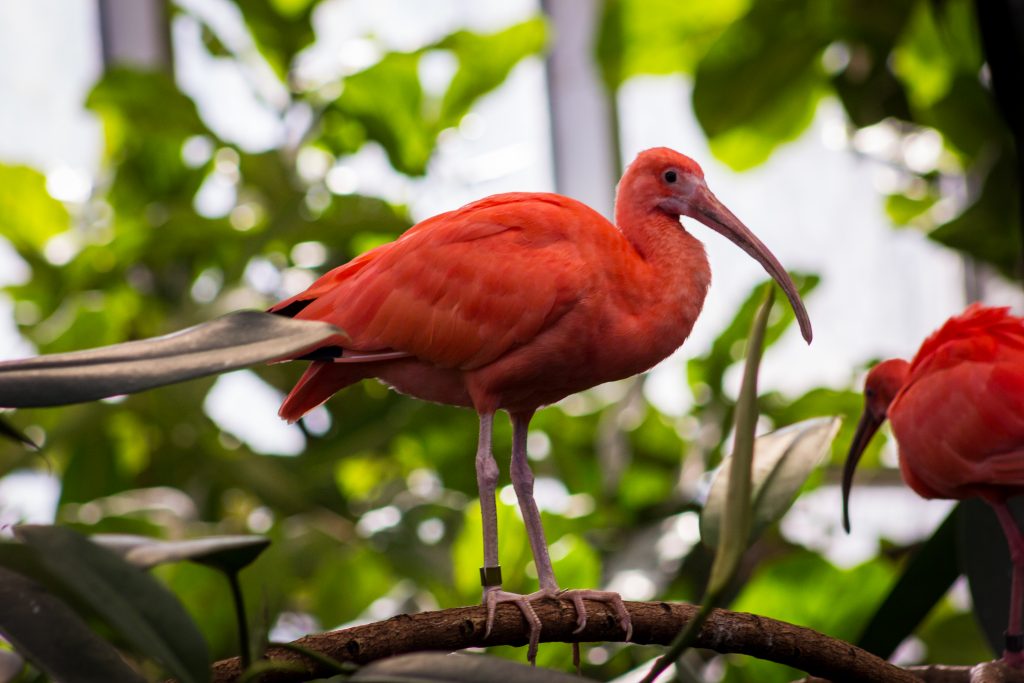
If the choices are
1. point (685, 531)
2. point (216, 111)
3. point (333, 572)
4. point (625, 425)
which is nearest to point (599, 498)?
point (625, 425)

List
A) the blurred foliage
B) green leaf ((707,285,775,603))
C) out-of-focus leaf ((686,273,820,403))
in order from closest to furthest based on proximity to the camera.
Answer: green leaf ((707,285,775,603)), out-of-focus leaf ((686,273,820,403)), the blurred foliage

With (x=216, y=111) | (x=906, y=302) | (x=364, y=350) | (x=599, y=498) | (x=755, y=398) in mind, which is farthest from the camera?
(x=906, y=302)

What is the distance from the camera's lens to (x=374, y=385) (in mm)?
2213

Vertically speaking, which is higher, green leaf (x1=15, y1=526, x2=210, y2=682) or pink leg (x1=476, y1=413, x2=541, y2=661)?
pink leg (x1=476, y1=413, x2=541, y2=661)

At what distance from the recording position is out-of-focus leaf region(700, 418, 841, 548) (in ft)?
2.81

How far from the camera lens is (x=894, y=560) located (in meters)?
2.28

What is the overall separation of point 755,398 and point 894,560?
1.90 meters

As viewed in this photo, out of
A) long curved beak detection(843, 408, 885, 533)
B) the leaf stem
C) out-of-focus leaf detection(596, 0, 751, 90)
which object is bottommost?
the leaf stem

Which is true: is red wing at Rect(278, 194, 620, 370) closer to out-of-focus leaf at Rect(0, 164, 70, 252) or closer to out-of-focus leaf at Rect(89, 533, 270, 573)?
out-of-focus leaf at Rect(89, 533, 270, 573)

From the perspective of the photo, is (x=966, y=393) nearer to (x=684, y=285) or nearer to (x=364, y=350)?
(x=684, y=285)

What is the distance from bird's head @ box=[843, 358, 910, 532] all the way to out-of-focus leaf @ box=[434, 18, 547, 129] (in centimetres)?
109

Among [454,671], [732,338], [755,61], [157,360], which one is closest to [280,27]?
[755,61]

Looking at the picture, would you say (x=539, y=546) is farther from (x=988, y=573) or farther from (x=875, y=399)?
(x=875, y=399)

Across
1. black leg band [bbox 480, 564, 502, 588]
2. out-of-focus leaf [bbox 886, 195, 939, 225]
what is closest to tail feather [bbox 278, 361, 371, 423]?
black leg band [bbox 480, 564, 502, 588]
